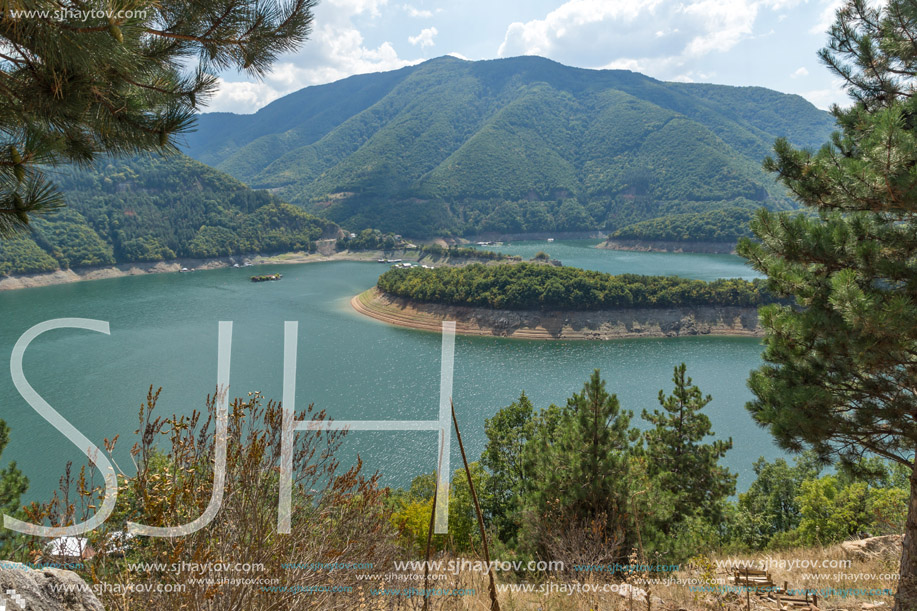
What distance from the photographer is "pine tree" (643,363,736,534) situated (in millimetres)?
11086

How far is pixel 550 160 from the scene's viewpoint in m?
142

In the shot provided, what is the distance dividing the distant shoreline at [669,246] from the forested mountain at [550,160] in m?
18.3

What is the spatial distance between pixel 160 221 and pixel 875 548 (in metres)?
94.9

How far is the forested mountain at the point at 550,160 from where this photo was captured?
112m

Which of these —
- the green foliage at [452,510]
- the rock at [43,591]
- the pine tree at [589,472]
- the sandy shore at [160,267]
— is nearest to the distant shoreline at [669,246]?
the sandy shore at [160,267]

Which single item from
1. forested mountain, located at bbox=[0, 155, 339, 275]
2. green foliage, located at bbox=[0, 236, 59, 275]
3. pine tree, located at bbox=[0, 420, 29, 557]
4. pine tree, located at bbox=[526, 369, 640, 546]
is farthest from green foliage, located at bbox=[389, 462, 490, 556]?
forested mountain, located at bbox=[0, 155, 339, 275]

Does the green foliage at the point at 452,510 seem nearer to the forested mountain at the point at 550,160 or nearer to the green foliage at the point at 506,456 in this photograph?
the green foliage at the point at 506,456

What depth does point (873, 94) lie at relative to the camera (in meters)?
4.20

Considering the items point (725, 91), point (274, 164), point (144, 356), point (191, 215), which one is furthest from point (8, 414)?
point (725, 91)

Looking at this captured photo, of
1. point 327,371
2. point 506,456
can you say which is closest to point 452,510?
point 506,456

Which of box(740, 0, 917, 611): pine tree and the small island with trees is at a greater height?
box(740, 0, 917, 611): pine tree

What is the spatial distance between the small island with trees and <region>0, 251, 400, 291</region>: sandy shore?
42144 millimetres

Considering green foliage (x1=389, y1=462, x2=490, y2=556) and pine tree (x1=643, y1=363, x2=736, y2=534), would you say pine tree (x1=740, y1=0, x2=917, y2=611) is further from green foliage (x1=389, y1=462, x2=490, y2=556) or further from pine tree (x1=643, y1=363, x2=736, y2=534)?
pine tree (x1=643, y1=363, x2=736, y2=534)

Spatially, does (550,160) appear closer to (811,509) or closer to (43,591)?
(811,509)
